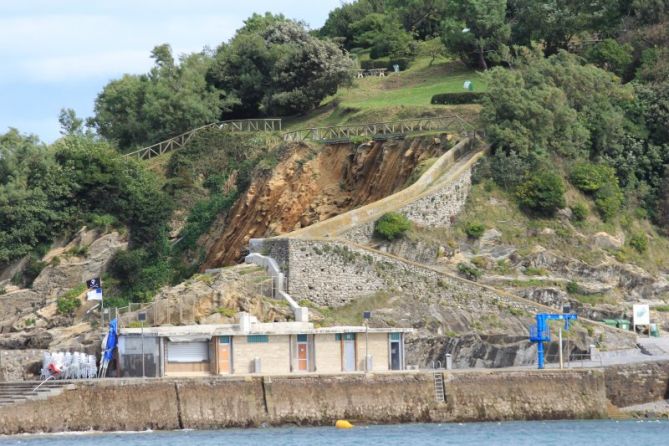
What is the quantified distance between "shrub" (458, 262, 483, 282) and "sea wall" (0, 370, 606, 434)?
1121cm

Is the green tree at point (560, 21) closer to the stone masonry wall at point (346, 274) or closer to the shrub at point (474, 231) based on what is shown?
the shrub at point (474, 231)

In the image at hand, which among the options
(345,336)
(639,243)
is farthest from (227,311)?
(639,243)

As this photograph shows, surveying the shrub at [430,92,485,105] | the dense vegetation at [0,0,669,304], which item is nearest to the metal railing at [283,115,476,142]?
the dense vegetation at [0,0,669,304]

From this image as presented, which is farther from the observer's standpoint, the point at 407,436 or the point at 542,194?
the point at 542,194

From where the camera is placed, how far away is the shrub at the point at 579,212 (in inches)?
3184

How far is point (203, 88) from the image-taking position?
323 feet

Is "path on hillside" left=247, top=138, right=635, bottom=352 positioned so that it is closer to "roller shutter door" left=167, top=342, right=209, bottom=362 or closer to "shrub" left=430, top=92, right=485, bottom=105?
"shrub" left=430, top=92, right=485, bottom=105

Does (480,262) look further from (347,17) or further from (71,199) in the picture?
(347,17)

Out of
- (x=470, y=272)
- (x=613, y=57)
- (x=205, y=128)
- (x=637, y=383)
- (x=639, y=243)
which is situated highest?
(x=613, y=57)

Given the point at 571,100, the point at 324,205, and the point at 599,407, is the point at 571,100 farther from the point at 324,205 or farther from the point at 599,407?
the point at 599,407

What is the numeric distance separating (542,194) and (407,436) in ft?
71.9

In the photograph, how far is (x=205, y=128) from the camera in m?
95.3

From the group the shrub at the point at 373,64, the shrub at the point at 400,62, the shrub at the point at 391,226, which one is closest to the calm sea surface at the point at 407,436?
the shrub at the point at 391,226

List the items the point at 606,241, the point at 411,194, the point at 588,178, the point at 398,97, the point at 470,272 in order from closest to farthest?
1. the point at 470,272
2. the point at 411,194
3. the point at 606,241
4. the point at 588,178
5. the point at 398,97
